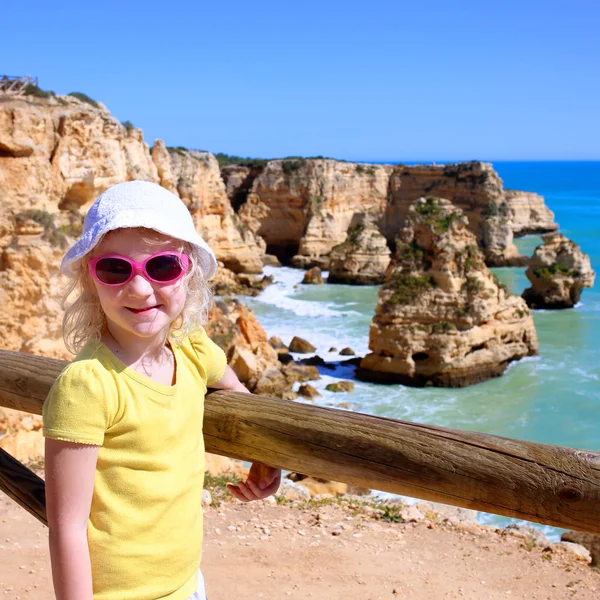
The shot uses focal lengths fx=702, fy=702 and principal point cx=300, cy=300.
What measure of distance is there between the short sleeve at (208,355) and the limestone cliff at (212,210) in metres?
34.6

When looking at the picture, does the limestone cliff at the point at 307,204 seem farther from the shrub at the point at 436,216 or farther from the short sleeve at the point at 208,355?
the short sleeve at the point at 208,355

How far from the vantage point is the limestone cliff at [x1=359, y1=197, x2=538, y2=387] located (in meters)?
21.4

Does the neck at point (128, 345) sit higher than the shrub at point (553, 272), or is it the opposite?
the neck at point (128, 345)

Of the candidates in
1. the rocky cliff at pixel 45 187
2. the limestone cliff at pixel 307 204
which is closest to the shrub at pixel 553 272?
the limestone cliff at pixel 307 204

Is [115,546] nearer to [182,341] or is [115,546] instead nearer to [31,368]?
[182,341]

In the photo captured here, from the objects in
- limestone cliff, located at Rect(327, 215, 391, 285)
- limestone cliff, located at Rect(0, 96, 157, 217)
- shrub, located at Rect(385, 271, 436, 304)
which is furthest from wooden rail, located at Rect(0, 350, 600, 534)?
limestone cliff, located at Rect(327, 215, 391, 285)

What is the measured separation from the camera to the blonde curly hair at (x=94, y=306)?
6.16 feet

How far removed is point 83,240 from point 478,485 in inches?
52.6

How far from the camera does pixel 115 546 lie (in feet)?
5.81

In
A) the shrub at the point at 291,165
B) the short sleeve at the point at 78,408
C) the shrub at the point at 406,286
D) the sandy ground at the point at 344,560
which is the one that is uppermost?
the shrub at the point at 291,165

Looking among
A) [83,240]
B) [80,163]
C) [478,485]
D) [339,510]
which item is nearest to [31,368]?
[83,240]

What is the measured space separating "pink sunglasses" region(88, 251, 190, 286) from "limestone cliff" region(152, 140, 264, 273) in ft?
115

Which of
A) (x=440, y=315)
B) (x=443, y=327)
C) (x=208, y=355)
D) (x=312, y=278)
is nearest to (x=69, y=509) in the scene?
(x=208, y=355)

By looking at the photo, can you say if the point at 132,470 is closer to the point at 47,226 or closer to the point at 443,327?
the point at 47,226
